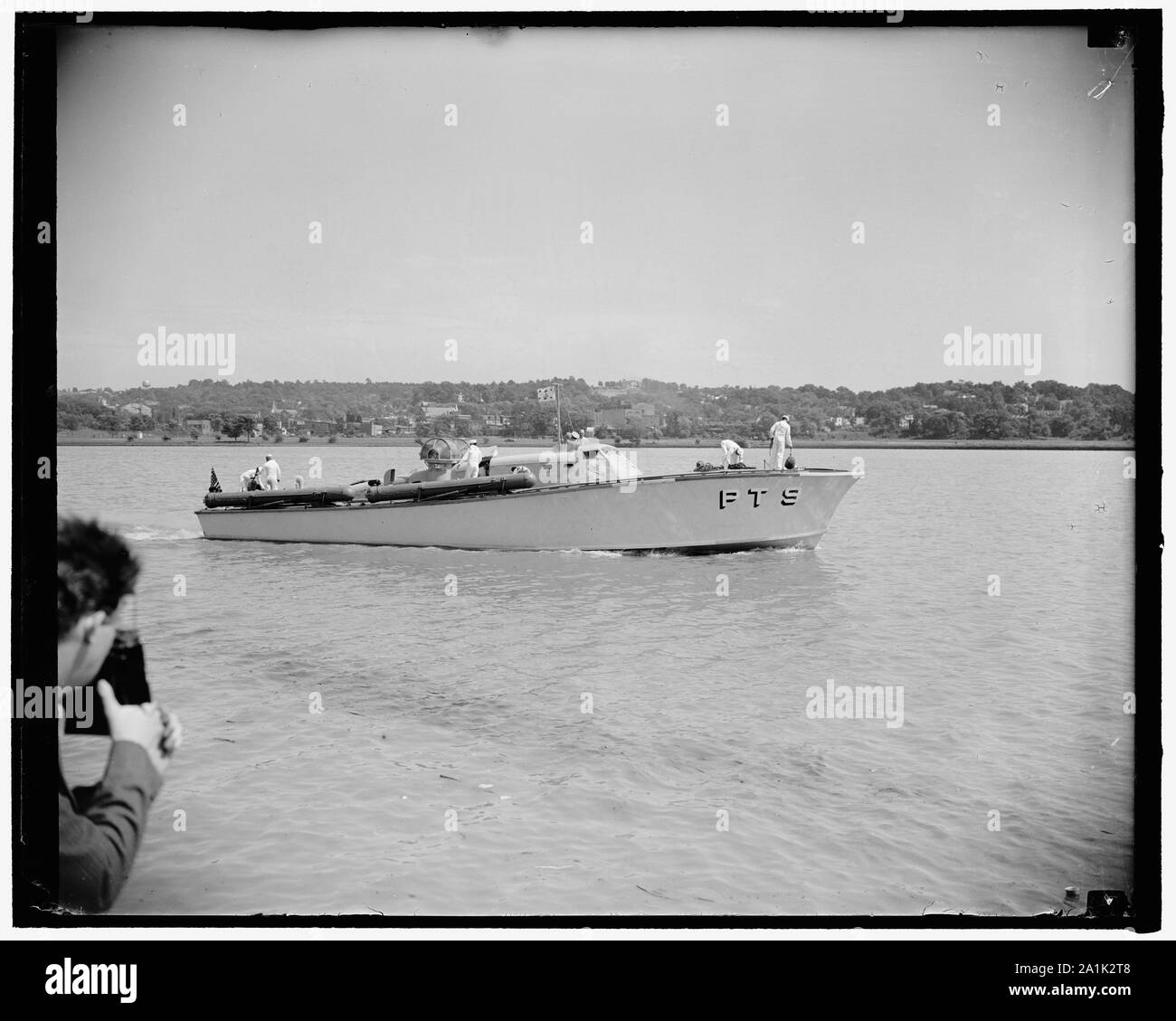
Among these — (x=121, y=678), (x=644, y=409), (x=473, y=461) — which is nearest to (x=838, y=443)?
(x=644, y=409)

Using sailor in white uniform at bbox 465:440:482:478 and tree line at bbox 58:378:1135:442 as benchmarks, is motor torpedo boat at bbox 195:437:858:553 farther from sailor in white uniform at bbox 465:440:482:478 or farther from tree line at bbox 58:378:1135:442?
tree line at bbox 58:378:1135:442

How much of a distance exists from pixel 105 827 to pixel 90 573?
691 mm

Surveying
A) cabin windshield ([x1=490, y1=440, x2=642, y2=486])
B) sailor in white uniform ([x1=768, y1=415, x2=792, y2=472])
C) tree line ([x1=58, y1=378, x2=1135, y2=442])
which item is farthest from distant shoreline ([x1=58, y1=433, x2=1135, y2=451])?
cabin windshield ([x1=490, y1=440, x2=642, y2=486])

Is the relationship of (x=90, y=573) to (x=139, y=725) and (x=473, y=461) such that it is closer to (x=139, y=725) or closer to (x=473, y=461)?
(x=139, y=725)

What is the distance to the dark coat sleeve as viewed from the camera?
2.39 metres

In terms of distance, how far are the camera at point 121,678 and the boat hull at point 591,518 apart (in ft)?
23.9

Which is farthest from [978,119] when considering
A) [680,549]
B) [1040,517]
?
[1040,517]

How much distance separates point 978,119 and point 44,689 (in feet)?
11.8

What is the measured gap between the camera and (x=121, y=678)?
252 cm

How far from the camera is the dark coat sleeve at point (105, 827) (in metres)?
2.39

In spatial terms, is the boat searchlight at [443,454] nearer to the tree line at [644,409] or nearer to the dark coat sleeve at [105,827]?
the tree line at [644,409]

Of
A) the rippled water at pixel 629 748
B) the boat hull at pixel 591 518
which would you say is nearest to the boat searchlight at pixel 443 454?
the boat hull at pixel 591 518
